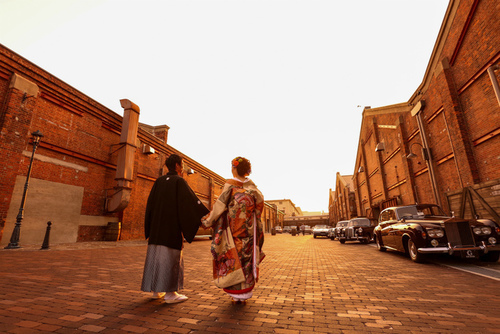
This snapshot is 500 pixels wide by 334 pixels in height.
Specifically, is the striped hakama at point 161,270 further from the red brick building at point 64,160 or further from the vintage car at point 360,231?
the vintage car at point 360,231

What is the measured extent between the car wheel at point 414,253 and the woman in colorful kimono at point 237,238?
542 centimetres

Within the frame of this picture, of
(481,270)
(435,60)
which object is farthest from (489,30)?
(481,270)

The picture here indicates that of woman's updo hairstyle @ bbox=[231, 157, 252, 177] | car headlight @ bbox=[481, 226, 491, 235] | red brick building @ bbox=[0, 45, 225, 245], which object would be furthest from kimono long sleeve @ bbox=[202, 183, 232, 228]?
red brick building @ bbox=[0, 45, 225, 245]

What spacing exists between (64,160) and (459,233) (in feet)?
50.9

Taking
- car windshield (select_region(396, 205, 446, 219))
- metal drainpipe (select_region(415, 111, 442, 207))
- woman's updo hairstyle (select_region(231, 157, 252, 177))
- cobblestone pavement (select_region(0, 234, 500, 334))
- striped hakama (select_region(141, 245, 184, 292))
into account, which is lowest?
cobblestone pavement (select_region(0, 234, 500, 334))

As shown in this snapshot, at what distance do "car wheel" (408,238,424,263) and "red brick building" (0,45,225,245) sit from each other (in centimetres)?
1322

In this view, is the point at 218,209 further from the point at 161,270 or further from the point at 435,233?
the point at 435,233

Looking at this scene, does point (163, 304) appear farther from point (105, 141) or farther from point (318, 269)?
point (105, 141)

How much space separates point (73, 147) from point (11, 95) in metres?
3.21

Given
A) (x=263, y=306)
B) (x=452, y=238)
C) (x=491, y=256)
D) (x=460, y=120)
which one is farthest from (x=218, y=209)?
(x=460, y=120)

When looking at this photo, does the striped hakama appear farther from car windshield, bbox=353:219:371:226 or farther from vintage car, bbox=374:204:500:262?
car windshield, bbox=353:219:371:226

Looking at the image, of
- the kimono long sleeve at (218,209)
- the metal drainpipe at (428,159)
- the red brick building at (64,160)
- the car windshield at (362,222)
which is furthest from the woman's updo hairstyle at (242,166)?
the metal drainpipe at (428,159)

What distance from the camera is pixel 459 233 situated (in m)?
5.71

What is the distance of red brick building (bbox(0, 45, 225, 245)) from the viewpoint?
9.16 metres
